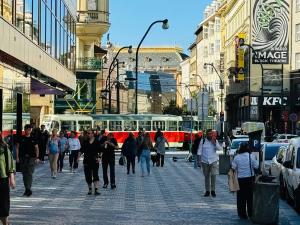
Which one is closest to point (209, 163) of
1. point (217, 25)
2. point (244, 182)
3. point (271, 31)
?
point (244, 182)

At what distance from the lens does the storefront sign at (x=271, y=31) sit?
268 ft

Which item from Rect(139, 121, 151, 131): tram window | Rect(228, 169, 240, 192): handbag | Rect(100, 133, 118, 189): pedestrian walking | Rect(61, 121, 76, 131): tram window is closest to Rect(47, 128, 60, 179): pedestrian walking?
Rect(100, 133, 118, 189): pedestrian walking

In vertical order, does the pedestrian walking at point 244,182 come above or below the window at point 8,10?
below

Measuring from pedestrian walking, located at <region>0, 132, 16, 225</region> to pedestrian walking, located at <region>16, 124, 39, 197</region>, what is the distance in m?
7.56

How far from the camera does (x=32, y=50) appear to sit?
90.5 feet

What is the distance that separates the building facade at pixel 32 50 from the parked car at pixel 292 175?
7930 millimetres

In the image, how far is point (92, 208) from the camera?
17.4 meters

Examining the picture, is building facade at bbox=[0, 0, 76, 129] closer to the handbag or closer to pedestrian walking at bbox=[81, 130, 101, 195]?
pedestrian walking at bbox=[81, 130, 101, 195]

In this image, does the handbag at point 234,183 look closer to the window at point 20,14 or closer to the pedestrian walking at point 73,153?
the window at point 20,14

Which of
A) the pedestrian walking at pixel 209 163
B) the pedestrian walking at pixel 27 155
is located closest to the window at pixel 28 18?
the pedestrian walking at pixel 27 155

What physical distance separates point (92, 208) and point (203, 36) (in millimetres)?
116491

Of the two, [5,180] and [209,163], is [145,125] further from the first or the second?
[5,180]

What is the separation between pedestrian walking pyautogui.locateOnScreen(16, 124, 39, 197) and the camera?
20297 mm

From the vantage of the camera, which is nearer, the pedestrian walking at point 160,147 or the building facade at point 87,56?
the pedestrian walking at point 160,147
